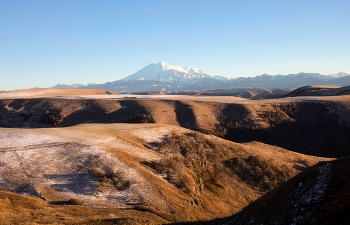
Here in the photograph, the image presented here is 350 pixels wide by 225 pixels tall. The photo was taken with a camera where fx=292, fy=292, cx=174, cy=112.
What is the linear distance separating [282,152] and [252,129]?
→ 67.4ft

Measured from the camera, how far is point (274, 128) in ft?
278

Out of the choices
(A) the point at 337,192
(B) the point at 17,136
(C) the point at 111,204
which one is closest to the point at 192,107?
(B) the point at 17,136

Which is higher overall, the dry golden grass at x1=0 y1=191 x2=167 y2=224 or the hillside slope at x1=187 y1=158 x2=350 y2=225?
the hillside slope at x1=187 y1=158 x2=350 y2=225

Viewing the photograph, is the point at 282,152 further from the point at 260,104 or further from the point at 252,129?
the point at 260,104

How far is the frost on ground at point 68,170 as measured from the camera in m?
32.5

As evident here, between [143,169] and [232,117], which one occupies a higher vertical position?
[232,117]

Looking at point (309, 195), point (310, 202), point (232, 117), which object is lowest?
point (310, 202)

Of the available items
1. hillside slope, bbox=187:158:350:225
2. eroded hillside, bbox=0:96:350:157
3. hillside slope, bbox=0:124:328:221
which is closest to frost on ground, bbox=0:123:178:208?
hillside slope, bbox=0:124:328:221

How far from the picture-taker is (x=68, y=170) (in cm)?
3697

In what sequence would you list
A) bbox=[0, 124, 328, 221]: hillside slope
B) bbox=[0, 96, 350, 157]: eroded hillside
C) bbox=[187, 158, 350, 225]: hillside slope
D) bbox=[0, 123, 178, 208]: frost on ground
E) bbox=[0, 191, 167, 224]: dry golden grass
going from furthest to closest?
bbox=[0, 96, 350, 157]: eroded hillside
bbox=[0, 124, 328, 221]: hillside slope
bbox=[0, 123, 178, 208]: frost on ground
bbox=[0, 191, 167, 224]: dry golden grass
bbox=[187, 158, 350, 225]: hillside slope

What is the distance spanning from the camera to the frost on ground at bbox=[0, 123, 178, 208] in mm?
32544

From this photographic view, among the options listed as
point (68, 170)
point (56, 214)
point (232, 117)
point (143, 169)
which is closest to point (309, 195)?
point (56, 214)

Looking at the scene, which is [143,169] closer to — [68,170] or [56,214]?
[68,170]

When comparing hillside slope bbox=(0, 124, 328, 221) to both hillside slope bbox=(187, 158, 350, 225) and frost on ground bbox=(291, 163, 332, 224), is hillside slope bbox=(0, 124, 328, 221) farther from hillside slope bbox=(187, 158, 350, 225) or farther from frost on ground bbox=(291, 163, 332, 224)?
frost on ground bbox=(291, 163, 332, 224)
